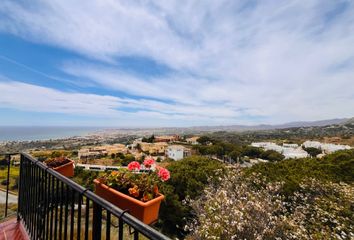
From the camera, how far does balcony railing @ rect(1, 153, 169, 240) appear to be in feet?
3.41

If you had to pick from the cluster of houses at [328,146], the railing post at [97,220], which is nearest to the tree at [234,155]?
the cluster of houses at [328,146]

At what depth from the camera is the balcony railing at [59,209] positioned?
1040mm

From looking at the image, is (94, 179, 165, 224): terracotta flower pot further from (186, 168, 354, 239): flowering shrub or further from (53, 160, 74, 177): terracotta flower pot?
(186, 168, 354, 239): flowering shrub

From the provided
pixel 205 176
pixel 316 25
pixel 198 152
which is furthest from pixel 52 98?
pixel 198 152

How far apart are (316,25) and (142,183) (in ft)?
32.1

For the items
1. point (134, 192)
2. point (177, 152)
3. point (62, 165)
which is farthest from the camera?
point (177, 152)

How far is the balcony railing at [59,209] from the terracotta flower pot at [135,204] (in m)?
0.16

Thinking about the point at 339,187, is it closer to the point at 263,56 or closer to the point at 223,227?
the point at 223,227

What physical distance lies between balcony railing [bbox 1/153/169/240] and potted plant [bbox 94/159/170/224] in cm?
18

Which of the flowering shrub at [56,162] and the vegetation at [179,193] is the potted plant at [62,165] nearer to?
the flowering shrub at [56,162]

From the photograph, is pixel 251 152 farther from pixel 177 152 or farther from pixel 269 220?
pixel 269 220

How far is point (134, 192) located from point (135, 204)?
0.43 feet

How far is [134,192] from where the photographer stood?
6.87ft

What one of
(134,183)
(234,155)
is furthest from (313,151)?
(134,183)
